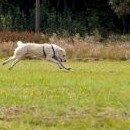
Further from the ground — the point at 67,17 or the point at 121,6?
the point at 121,6

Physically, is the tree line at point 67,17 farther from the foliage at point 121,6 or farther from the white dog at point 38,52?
the white dog at point 38,52

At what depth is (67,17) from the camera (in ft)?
177

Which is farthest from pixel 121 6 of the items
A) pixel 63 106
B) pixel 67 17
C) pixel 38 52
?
pixel 63 106

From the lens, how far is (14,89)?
12719 millimetres

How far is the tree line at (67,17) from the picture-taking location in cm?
5162

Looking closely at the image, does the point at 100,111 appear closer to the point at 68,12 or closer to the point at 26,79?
the point at 26,79

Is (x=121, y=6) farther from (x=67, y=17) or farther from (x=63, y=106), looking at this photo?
(x=63, y=106)

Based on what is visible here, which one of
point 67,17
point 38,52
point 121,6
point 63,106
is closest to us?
point 63,106

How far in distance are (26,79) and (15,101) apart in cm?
460

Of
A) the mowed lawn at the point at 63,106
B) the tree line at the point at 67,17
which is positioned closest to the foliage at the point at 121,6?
the tree line at the point at 67,17

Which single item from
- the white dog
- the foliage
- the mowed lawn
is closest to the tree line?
the foliage

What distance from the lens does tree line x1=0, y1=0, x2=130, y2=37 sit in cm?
Answer: 5162

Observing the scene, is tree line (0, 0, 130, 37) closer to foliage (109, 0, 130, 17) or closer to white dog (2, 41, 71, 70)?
foliage (109, 0, 130, 17)

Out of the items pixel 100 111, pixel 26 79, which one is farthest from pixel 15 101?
pixel 26 79
